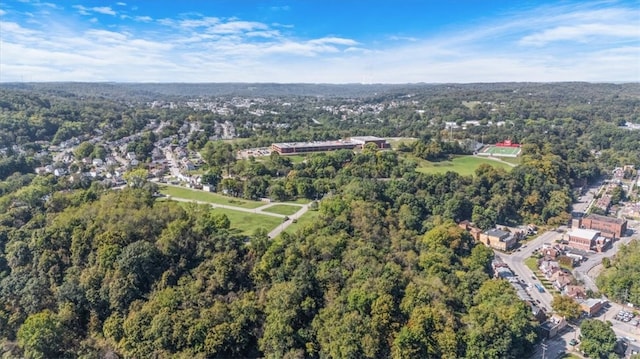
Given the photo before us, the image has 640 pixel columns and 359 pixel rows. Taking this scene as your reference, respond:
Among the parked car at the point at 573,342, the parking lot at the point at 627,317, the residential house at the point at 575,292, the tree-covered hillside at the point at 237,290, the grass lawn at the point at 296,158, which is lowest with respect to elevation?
the parking lot at the point at 627,317

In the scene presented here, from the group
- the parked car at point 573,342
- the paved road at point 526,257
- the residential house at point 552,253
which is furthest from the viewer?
the residential house at point 552,253

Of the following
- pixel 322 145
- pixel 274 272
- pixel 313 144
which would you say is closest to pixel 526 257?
pixel 274 272

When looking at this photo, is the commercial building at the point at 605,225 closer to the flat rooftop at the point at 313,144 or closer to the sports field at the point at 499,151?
the sports field at the point at 499,151

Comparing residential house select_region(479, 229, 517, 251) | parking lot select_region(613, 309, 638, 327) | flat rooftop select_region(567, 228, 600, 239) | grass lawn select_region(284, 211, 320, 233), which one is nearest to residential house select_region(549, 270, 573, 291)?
parking lot select_region(613, 309, 638, 327)

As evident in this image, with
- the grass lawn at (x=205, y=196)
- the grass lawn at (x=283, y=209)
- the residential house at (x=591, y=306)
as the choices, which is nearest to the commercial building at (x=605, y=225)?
the residential house at (x=591, y=306)

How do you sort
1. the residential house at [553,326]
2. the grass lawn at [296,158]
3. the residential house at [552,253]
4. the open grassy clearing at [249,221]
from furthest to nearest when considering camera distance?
the grass lawn at [296,158] → the residential house at [552,253] → the open grassy clearing at [249,221] → the residential house at [553,326]

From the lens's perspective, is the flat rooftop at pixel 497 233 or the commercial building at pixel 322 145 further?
the commercial building at pixel 322 145

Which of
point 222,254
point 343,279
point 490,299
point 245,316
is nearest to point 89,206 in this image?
point 222,254
